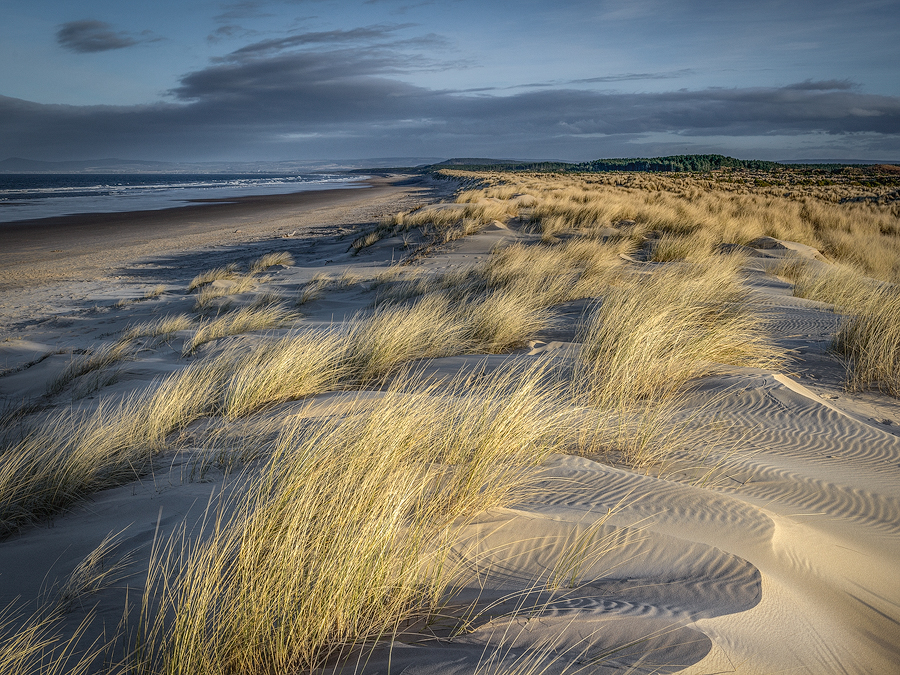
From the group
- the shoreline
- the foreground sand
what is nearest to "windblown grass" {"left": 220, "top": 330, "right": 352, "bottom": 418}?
the foreground sand

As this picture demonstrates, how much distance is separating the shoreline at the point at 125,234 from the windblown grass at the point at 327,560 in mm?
12431

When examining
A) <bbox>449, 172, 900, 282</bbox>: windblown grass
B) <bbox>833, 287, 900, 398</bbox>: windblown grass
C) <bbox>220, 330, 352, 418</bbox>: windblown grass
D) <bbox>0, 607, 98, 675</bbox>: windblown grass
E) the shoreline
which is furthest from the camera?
the shoreline

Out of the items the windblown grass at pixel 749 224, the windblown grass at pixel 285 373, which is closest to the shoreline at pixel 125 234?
the windblown grass at pixel 285 373

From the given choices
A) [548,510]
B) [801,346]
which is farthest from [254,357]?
[801,346]

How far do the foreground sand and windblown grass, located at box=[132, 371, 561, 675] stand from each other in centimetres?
14

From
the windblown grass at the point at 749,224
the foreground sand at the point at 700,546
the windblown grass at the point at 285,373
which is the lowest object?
the foreground sand at the point at 700,546

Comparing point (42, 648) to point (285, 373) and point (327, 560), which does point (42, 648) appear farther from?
point (285, 373)

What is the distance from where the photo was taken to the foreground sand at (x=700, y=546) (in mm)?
1522

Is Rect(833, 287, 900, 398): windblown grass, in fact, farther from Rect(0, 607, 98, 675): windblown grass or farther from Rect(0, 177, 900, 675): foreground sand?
Rect(0, 607, 98, 675): windblown grass

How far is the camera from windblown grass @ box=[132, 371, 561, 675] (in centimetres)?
149

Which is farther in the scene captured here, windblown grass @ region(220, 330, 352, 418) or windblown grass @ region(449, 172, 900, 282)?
windblown grass @ region(449, 172, 900, 282)

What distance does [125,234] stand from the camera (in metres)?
20.1

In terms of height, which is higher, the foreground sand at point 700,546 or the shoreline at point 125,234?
the shoreline at point 125,234

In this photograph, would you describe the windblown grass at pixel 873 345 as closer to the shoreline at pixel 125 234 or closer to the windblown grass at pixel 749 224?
the windblown grass at pixel 749 224
